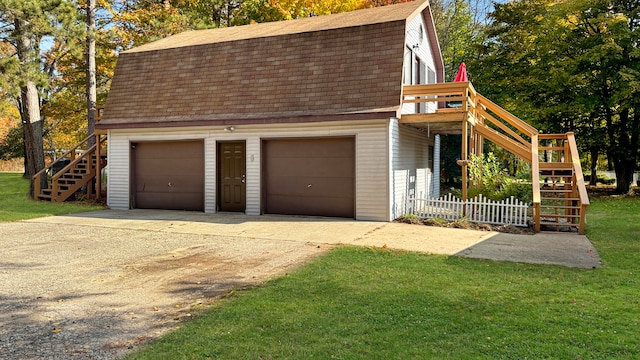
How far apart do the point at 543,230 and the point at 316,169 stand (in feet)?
18.4

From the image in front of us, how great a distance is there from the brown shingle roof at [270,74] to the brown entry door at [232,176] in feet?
2.99

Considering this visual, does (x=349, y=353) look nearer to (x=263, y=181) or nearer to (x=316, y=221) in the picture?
(x=316, y=221)

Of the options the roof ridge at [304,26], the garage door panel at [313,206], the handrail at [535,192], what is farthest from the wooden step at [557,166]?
the roof ridge at [304,26]

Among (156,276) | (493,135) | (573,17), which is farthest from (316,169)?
(573,17)

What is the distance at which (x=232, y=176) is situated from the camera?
1273 centimetres

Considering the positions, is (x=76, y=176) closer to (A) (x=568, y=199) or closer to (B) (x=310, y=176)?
(B) (x=310, y=176)

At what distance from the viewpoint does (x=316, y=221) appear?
10969 mm

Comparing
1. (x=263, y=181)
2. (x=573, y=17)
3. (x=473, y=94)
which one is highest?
(x=573, y=17)

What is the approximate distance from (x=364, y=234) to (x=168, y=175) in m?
7.11

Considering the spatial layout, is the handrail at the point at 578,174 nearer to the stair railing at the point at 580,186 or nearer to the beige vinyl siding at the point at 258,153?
the stair railing at the point at 580,186

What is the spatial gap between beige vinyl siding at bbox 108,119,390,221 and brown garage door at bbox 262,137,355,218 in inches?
10.8

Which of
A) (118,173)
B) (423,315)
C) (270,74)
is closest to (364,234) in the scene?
(423,315)

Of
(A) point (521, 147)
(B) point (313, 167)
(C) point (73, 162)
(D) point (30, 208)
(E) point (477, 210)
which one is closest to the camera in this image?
(E) point (477, 210)

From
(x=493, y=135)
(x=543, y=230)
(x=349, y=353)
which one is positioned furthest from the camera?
(x=493, y=135)
